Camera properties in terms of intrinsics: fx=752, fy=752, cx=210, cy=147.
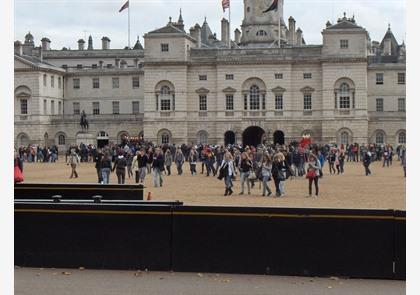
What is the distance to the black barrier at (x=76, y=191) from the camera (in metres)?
17.1

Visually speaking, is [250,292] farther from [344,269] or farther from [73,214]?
[73,214]

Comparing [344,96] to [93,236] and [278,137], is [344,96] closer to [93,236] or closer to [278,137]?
[278,137]

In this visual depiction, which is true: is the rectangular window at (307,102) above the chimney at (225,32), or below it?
below

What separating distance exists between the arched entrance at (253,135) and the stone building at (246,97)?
0.12 metres

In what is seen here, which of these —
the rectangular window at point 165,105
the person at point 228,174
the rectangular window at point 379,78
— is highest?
the rectangular window at point 379,78

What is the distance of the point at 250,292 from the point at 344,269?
6.06 ft

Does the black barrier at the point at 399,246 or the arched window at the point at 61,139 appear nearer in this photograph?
the black barrier at the point at 399,246

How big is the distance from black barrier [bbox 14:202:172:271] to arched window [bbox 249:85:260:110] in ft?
219

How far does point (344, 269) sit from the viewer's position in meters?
12.1

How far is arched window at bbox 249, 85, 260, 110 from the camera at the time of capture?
259 ft

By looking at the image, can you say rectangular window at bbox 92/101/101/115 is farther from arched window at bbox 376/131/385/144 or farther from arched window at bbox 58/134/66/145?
arched window at bbox 376/131/385/144

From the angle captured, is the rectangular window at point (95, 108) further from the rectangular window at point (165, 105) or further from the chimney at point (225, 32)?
the chimney at point (225, 32)

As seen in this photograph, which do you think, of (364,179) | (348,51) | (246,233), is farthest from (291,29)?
(246,233)

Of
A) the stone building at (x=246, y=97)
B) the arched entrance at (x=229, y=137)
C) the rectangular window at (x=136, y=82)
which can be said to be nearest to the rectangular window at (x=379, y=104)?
the stone building at (x=246, y=97)
